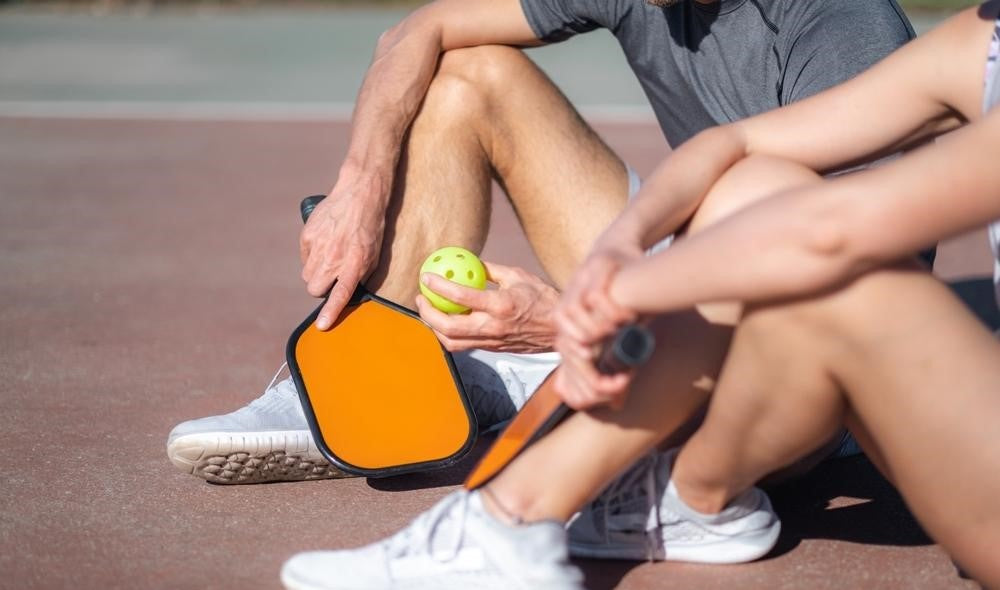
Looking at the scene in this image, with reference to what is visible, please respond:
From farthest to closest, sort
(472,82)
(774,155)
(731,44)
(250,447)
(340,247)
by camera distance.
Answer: (472,82) → (731,44) → (340,247) → (250,447) → (774,155)

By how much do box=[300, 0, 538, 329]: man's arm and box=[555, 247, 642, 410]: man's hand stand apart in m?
1.14

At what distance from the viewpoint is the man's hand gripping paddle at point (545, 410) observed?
2.14 meters

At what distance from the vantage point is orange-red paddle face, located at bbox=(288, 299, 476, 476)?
3041 mm

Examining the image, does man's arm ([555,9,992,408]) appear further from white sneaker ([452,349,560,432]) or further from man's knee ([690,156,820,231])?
white sneaker ([452,349,560,432])

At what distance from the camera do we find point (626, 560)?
8.93 feet

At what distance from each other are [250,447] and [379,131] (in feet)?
3.13

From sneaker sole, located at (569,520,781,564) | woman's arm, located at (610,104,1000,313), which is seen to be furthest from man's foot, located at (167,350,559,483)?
woman's arm, located at (610,104,1000,313)

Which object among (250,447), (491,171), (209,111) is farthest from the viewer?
(209,111)

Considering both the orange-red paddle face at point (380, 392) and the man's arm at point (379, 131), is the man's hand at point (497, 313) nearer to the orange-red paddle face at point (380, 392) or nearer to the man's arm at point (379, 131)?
the orange-red paddle face at point (380, 392)

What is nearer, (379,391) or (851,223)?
(851,223)

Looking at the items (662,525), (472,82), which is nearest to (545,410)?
(662,525)

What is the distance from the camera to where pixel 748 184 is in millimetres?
2355

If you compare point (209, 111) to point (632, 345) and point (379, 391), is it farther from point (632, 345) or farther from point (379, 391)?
point (632, 345)

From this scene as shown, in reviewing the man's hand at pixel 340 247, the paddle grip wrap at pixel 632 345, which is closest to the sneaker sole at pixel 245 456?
the man's hand at pixel 340 247
